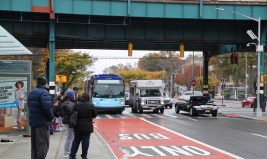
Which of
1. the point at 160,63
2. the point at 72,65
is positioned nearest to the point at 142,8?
the point at 72,65

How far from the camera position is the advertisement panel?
14.6m

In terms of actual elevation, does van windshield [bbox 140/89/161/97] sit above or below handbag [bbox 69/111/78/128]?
above

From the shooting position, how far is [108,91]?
122ft

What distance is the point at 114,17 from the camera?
36.1m

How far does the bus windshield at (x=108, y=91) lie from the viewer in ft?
121

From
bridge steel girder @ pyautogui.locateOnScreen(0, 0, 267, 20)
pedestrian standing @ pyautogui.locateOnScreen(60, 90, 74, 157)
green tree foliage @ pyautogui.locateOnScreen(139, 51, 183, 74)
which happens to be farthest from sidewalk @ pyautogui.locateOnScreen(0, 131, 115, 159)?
green tree foliage @ pyautogui.locateOnScreen(139, 51, 183, 74)

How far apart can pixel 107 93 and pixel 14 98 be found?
22.5 metres

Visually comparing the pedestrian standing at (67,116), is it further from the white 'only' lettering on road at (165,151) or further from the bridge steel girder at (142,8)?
the bridge steel girder at (142,8)

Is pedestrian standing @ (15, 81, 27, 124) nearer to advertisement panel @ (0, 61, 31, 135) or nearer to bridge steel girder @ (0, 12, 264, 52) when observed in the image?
advertisement panel @ (0, 61, 31, 135)

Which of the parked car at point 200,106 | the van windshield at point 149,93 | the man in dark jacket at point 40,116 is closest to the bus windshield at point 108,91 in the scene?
the van windshield at point 149,93

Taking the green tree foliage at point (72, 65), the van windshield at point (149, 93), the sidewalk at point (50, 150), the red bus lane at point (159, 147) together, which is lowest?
the red bus lane at point (159, 147)

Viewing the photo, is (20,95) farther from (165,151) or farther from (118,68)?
(118,68)

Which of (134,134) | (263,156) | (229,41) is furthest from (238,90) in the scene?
(263,156)

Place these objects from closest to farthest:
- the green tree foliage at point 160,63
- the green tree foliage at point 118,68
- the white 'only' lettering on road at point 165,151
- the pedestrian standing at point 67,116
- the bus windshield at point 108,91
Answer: the pedestrian standing at point 67,116 → the white 'only' lettering on road at point 165,151 → the bus windshield at point 108,91 → the green tree foliage at point 160,63 → the green tree foliage at point 118,68
